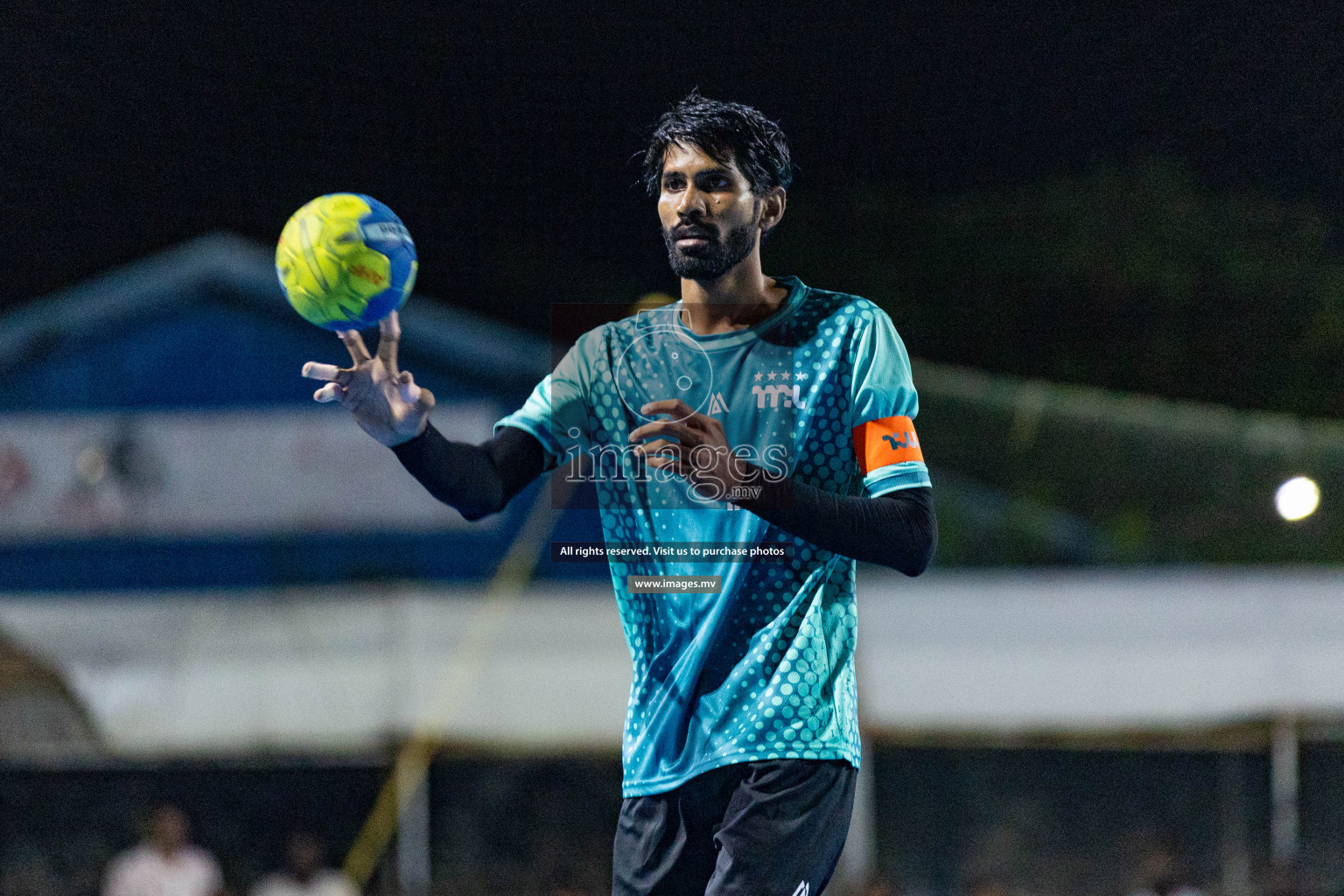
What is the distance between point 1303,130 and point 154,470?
266 inches

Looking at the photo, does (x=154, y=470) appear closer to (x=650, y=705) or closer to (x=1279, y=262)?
(x=650, y=705)

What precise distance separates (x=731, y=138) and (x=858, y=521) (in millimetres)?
738

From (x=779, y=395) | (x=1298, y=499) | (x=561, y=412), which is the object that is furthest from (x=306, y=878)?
(x=1298, y=499)

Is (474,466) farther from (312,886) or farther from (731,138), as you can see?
(312,886)

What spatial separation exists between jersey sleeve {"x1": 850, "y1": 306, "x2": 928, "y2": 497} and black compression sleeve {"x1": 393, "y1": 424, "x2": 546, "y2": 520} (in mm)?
587

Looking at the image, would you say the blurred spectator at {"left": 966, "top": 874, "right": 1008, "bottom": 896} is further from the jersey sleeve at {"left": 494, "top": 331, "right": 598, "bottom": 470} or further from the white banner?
the jersey sleeve at {"left": 494, "top": 331, "right": 598, "bottom": 470}

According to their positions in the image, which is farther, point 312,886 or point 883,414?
point 312,886

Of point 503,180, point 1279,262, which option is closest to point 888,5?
point 503,180

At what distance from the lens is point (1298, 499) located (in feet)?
23.3

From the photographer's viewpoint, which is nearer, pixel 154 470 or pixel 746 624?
pixel 746 624

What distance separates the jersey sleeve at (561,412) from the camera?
2.36 m

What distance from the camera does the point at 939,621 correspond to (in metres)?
6.57

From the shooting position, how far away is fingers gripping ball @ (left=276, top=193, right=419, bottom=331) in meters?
2.23

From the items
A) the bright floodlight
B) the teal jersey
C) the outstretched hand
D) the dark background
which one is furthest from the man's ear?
the bright floodlight
